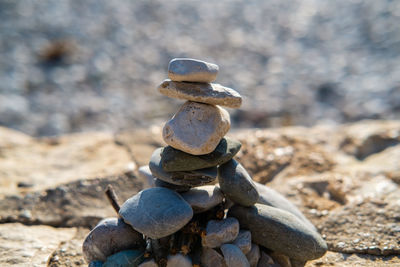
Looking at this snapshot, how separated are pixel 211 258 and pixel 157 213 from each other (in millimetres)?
416

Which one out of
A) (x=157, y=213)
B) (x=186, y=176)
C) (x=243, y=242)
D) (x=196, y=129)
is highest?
(x=196, y=129)

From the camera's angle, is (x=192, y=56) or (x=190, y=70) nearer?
(x=190, y=70)

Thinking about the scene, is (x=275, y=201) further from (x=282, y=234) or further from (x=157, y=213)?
(x=157, y=213)

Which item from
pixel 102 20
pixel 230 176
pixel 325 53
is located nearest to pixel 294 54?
pixel 325 53

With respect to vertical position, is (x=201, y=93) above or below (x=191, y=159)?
above

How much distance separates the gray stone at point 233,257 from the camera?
7.09 feet

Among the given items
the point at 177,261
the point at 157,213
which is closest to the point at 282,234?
the point at 177,261

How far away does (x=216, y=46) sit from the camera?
31.7ft

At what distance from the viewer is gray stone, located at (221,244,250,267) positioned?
2160mm

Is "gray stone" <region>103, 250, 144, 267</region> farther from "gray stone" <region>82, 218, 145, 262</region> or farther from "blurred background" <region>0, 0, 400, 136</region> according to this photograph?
"blurred background" <region>0, 0, 400, 136</region>

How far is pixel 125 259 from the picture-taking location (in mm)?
2201

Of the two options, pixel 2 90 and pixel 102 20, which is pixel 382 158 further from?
pixel 102 20

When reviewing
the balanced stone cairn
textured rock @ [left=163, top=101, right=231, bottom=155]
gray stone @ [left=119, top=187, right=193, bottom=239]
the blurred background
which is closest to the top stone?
the balanced stone cairn

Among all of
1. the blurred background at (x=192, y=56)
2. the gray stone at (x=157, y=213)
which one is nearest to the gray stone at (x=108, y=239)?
the gray stone at (x=157, y=213)
